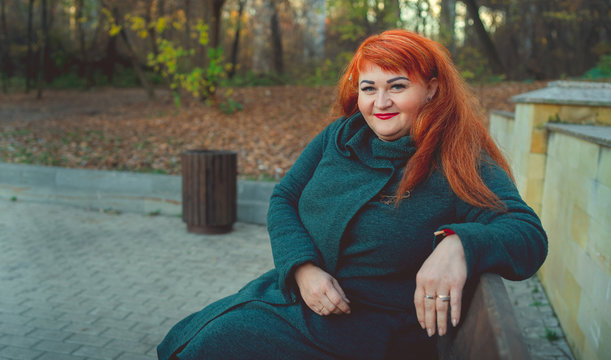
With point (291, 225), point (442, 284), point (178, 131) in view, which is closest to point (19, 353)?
point (291, 225)

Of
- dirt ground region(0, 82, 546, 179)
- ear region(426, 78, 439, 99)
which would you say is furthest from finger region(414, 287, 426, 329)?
dirt ground region(0, 82, 546, 179)

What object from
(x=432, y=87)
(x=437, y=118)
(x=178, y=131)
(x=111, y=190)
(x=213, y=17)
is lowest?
(x=111, y=190)

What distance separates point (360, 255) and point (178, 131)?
1029cm

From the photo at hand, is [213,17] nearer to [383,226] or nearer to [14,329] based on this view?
[14,329]

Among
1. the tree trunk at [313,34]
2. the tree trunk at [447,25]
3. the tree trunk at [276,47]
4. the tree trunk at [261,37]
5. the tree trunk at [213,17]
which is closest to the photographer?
the tree trunk at [213,17]

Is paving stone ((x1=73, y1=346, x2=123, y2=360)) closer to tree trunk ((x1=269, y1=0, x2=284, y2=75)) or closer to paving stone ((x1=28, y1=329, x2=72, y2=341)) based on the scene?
paving stone ((x1=28, y1=329, x2=72, y2=341))

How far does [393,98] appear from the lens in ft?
7.32

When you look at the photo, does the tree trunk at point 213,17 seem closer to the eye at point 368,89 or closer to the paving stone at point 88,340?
the paving stone at point 88,340

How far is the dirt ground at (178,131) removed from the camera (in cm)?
994

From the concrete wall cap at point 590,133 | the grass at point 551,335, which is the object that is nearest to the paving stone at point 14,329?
the grass at point 551,335

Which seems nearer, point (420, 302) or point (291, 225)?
point (420, 302)

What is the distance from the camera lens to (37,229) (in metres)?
6.93

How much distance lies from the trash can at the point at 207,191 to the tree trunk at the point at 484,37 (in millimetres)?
10996

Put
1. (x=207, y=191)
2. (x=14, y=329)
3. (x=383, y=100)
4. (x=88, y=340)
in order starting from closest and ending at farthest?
(x=383, y=100) → (x=88, y=340) → (x=14, y=329) → (x=207, y=191)
